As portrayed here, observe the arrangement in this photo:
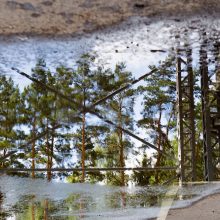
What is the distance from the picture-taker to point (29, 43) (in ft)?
8.74

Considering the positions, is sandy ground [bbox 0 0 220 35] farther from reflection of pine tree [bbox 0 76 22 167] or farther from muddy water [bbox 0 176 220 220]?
reflection of pine tree [bbox 0 76 22 167]

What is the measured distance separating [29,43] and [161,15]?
0.88 m

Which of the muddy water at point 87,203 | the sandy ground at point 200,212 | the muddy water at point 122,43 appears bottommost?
the muddy water at point 87,203

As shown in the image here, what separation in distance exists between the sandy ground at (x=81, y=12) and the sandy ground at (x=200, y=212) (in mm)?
2144

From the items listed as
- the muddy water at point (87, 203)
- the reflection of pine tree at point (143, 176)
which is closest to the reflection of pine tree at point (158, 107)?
the reflection of pine tree at point (143, 176)

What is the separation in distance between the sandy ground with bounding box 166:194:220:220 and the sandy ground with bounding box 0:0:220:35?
7.03 feet

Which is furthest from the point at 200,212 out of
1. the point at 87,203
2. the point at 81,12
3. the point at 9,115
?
the point at 9,115

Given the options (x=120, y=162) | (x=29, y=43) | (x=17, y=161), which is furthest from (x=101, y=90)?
(x=29, y=43)

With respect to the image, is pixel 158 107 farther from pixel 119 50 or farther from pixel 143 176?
pixel 119 50

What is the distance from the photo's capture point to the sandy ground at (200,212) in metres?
3.82

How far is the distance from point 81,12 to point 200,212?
2.52 metres

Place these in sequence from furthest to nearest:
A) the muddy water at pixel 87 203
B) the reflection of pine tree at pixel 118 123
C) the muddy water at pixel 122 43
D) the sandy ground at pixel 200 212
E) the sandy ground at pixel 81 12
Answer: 1. the reflection of pine tree at pixel 118 123
2. the muddy water at pixel 87 203
3. the sandy ground at pixel 200 212
4. the muddy water at pixel 122 43
5. the sandy ground at pixel 81 12

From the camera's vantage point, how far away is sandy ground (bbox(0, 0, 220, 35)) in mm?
2078

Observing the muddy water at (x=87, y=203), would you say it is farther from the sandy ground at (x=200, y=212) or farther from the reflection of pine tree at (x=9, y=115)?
the reflection of pine tree at (x=9, y=115)
